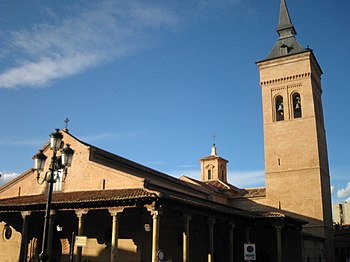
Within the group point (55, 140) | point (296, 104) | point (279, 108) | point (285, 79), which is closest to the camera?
point (55, 140)

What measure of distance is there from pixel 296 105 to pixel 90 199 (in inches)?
819

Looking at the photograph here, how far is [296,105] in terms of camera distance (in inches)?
1309

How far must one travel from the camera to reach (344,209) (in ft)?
221

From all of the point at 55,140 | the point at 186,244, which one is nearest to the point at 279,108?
the point at 186,244

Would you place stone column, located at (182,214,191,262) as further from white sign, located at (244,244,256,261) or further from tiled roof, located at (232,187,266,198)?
tiled roof, located at (232,187,266,198)

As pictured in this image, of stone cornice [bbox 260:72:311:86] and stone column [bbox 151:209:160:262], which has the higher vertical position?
stone cornice [bbox 260:72:311:86]

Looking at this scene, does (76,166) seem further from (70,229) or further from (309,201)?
(309,201)

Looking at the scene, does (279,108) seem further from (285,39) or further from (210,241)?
(210,241)

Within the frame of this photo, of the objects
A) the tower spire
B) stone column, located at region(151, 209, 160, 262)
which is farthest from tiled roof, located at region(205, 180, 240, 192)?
stone column, located at region(151, 209, 160, 262)

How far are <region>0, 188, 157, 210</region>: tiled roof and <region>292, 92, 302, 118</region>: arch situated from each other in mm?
18292

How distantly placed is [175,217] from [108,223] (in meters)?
3.84

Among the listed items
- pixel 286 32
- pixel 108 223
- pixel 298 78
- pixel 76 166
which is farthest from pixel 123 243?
pixel 286 32

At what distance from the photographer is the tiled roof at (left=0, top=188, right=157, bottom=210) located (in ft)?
58.1

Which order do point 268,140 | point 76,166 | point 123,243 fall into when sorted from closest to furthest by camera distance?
point 123,243
point 76,166
point 268,140
